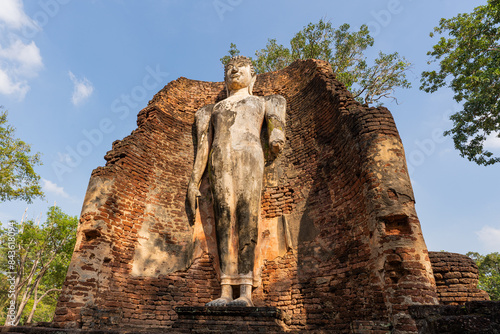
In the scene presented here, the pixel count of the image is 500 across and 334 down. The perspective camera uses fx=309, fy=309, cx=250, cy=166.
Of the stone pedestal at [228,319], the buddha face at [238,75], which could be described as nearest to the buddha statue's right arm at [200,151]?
the buddha face at [238,75]

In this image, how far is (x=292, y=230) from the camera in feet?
20.8

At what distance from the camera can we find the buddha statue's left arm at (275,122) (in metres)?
6.20

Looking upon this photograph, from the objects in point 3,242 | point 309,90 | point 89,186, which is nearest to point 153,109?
point 89,186

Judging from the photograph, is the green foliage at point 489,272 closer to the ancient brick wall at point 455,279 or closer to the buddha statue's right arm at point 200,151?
the ancient brick wall at point 455,279

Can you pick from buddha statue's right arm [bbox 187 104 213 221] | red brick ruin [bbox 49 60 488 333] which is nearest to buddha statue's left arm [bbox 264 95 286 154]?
red brick ruin [bbox 49 60 488 333]

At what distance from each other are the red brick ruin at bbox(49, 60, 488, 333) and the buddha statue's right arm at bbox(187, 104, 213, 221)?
379mm

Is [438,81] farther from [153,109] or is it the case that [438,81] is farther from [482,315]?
[482,315]

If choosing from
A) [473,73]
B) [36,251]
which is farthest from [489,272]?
[36,251]

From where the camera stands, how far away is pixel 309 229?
6129mm

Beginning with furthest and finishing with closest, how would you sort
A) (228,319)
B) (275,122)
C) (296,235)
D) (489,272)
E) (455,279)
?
(489,272)
(275,122)
(296,235)
(455,279)
(228,319)

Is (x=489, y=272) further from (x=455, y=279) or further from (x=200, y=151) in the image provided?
(x=200, y=151)

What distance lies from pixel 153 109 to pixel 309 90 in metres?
3.95

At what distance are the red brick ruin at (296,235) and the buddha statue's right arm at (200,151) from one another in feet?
1.24

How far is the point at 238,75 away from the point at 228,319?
495 centimetres
